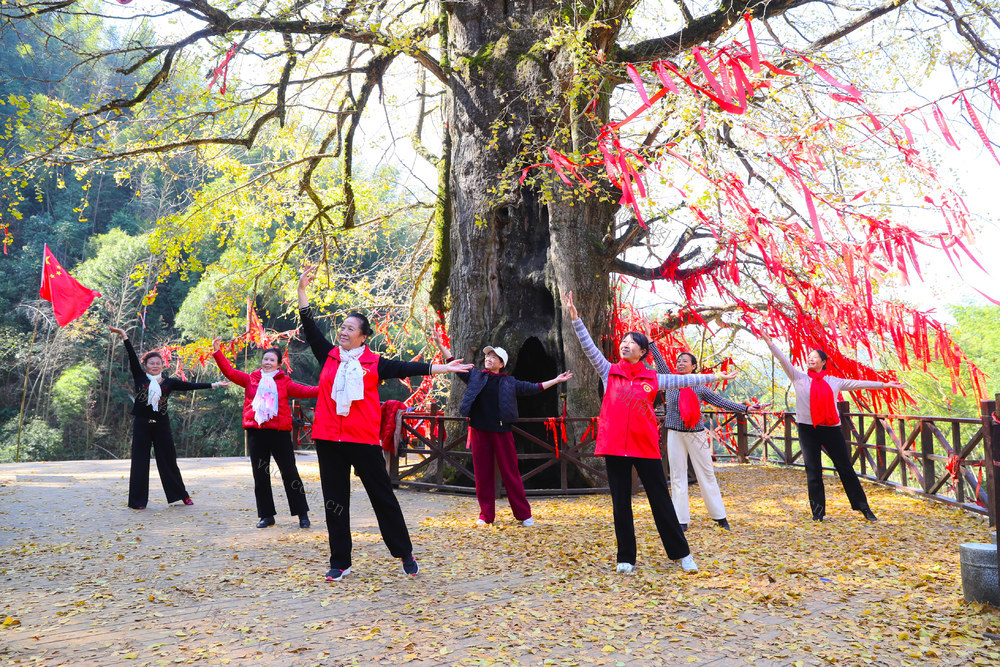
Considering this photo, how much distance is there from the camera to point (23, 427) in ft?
86.3

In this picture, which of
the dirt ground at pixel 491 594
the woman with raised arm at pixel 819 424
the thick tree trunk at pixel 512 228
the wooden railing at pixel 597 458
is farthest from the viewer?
the thick tree trunk at pixel 512 228

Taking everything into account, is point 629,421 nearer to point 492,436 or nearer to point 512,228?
point 492,436

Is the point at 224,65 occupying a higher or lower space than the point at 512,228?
higher

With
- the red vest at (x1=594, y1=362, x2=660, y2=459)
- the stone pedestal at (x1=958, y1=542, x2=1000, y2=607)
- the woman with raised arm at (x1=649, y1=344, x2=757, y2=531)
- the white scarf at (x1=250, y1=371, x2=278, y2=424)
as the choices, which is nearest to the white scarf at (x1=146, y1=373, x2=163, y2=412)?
the white scarf at (x1=250, y1=371, x2=278, y2=424)

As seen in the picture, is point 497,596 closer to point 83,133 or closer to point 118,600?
point 118,600

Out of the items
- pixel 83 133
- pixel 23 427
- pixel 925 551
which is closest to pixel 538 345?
pixel 925 551

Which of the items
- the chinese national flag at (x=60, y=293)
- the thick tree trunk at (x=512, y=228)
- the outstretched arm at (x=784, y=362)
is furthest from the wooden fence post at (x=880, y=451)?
the chinese national flag at (x=60, y=293)

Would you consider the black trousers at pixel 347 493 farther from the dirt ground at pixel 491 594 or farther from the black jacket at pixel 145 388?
the black jacket at pixel 145 388

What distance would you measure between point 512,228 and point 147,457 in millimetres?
5671

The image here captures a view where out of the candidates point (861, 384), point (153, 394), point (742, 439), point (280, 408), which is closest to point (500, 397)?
point (280, 408)

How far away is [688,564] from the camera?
486cm

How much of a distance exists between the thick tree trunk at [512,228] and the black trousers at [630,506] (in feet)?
13.8

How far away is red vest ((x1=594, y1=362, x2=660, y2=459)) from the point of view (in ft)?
15.5

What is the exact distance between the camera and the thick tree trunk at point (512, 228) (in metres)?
9.32
